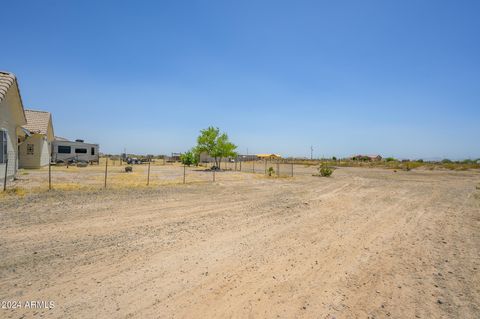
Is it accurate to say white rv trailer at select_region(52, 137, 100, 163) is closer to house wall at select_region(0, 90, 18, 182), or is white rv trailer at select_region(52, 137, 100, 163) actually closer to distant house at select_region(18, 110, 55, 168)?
distant house at select_region(18, 110, 55, 168)

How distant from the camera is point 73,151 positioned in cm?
3919

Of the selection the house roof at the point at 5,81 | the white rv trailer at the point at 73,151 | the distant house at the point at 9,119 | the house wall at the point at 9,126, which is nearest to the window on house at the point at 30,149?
the distant house at the point at 9,119

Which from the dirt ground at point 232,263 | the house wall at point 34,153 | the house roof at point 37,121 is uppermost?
the house roof at point 37,121

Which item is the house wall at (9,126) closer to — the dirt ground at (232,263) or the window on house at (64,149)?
the dirt ground at (232,263)

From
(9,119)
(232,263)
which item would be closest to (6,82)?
(9,119)

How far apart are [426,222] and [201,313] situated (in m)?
8.54

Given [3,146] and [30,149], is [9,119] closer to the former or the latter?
[3,146]

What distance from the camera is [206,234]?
692 centimetres

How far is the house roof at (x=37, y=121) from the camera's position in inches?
959

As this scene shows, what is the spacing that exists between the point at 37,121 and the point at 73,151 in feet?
47.5

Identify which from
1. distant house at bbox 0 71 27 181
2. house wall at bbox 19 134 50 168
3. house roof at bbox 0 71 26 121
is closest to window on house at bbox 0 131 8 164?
distant house at bbox 0 71 27 181

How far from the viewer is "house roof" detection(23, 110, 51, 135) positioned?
24359 mm

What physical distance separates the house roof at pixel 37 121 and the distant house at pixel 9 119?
27.2 ft

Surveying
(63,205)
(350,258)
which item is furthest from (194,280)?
(63,205)
